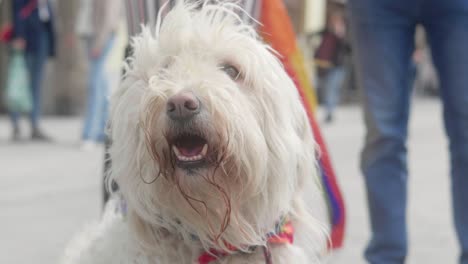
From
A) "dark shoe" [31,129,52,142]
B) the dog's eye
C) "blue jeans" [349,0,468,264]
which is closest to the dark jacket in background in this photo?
"dark shoe" [31,129,52,142]

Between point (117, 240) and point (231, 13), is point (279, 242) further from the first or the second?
point (231, 13)

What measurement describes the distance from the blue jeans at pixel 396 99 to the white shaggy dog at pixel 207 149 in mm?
1049

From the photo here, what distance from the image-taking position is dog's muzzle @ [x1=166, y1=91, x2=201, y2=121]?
7.75ft

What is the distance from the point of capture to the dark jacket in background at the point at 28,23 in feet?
31.7

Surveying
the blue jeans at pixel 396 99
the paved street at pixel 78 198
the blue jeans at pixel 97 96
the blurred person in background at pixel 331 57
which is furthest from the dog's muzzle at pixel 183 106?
the blurred person in background at pixel 331 57

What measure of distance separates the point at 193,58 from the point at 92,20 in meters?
6.99

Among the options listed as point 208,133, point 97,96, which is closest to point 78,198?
point 97,96

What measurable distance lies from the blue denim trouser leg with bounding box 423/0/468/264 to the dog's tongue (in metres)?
1.60

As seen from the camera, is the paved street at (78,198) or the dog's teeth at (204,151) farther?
the paved street at (78,198)

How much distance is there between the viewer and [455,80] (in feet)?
11.9

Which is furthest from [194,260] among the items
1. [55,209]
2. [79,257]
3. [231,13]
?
[55,209]

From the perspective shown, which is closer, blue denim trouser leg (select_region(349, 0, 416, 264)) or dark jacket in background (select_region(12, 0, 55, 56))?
blue denim trouser leg (select_region(349, 0, 416, 264))

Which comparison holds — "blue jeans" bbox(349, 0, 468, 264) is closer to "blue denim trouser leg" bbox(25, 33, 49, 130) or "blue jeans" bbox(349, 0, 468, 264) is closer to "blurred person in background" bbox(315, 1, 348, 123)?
"blue denim trouser leg" bbox(25, 33, 49, 130)

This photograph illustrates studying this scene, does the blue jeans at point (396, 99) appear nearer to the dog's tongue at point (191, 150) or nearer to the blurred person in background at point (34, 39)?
the dog's tongue at point (191, 150)
